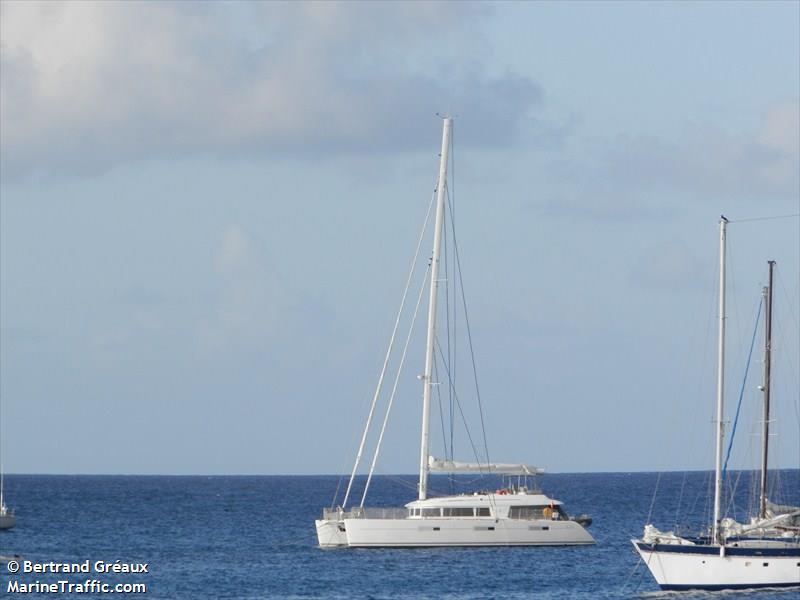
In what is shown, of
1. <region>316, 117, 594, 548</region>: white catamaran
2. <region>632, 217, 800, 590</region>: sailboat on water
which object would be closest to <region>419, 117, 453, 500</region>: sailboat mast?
<region>316, 117, 594, 548</region>: white catamaran

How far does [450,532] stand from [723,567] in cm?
2039

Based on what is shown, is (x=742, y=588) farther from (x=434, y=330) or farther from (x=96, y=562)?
(x=96, y=562)

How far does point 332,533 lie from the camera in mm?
82250

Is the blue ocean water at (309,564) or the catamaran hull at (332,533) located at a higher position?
the catamaran hull at (332,533)

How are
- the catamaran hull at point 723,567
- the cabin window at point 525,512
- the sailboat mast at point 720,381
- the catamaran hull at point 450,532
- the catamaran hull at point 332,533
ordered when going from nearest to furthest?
1. the catamaran hull at point 723,567
2. the sailboat mast at point 720,381
3. the catamaran hull at point 450,532
4. the catamaran hull at point 332,533
5. the cabin window at point 525,512

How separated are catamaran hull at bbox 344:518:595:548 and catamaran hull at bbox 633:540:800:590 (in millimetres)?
17960

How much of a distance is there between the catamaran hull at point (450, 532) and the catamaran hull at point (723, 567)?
1796cm

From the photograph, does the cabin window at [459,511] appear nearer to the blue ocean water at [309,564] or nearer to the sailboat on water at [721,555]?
the blue ocean water at [309,564]

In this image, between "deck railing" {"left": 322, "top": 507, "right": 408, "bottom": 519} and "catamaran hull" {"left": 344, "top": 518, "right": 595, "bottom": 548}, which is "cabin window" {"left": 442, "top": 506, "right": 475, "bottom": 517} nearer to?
"catamaran hull" {"left": 344, "top": 518, "right": 595, "bottom": 548}

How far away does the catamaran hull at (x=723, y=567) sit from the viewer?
63.1m

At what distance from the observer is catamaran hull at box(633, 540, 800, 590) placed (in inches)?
2485

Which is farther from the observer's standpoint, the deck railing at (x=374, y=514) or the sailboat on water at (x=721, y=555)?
the deck railing at (x=374, y=514)

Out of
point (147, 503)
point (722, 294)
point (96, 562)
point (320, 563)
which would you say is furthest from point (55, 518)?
point (722, 294)

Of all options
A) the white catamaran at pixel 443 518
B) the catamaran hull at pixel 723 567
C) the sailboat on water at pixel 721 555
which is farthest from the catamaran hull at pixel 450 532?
the catamaran hull at pixel 723 567
